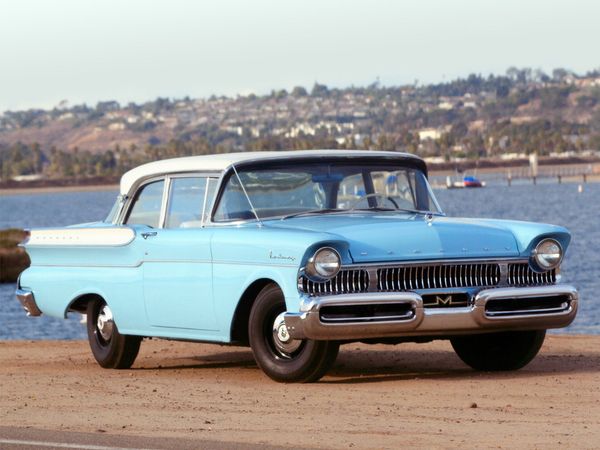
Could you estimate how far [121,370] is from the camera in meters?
13.6

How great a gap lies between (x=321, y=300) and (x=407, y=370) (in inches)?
82.4

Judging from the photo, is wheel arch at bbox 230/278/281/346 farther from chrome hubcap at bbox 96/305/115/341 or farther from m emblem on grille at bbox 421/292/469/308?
chrome hubcap at bbox 96/305/115/341

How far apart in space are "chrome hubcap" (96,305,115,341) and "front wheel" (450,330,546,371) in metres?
2.90

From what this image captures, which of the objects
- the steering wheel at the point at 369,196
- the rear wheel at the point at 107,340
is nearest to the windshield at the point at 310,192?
the steering wheel at the point at 369,196

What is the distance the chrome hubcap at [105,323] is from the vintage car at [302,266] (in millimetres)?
17

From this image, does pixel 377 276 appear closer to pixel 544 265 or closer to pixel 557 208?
pixel 544 265

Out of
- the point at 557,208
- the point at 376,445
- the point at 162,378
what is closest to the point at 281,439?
the point at 376,445

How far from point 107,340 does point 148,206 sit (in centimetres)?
122

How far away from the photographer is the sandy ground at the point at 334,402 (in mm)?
9375

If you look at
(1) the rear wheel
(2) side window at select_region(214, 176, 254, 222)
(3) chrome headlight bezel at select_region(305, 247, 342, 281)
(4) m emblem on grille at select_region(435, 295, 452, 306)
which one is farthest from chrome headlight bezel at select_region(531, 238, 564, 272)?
(1) the rear wheel

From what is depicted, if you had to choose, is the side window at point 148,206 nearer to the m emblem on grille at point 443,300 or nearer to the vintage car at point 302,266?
the vintage car at point 302,266

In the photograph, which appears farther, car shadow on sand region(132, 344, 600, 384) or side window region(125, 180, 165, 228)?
side window region(125, 180, 165, 228)

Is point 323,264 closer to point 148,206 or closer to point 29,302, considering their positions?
point 148,206

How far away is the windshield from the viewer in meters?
12.4
